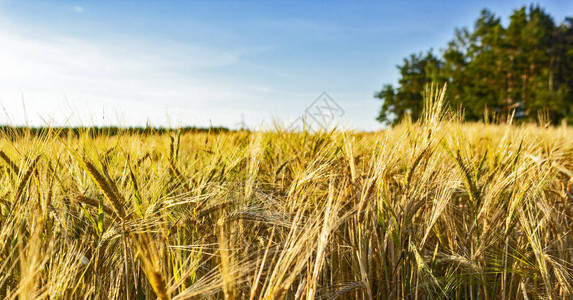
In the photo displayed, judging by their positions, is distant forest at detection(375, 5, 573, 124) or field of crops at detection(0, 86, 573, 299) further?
distant forest at detection(375, 5, 573, 124)

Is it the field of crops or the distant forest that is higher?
the distant forest

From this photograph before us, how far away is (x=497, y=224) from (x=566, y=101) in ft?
92.1

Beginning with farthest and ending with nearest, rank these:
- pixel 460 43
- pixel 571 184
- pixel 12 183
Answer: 1. pixel 460 43
2. pixel 571 184
3. pixel 12 183

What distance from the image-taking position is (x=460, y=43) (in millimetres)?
29688

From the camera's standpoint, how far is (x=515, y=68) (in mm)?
24391

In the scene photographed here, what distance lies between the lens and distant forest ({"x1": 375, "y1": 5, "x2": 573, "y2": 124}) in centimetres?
2328

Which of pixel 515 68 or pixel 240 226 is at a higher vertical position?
pixel 515 68

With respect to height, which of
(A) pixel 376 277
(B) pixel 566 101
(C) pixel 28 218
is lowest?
(A) pixel 376 277

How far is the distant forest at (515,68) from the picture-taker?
23.3 m

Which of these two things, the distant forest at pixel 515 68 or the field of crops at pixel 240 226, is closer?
the field of crops at pixel 240 226

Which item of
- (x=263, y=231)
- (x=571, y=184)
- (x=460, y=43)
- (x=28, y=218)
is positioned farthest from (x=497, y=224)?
(x=460, y=43)

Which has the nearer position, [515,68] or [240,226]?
[240,226]

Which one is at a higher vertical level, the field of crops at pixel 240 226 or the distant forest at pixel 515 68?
the distant forest at pixel 515 68

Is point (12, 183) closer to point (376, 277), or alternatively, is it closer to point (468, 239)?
point (376, 277)
